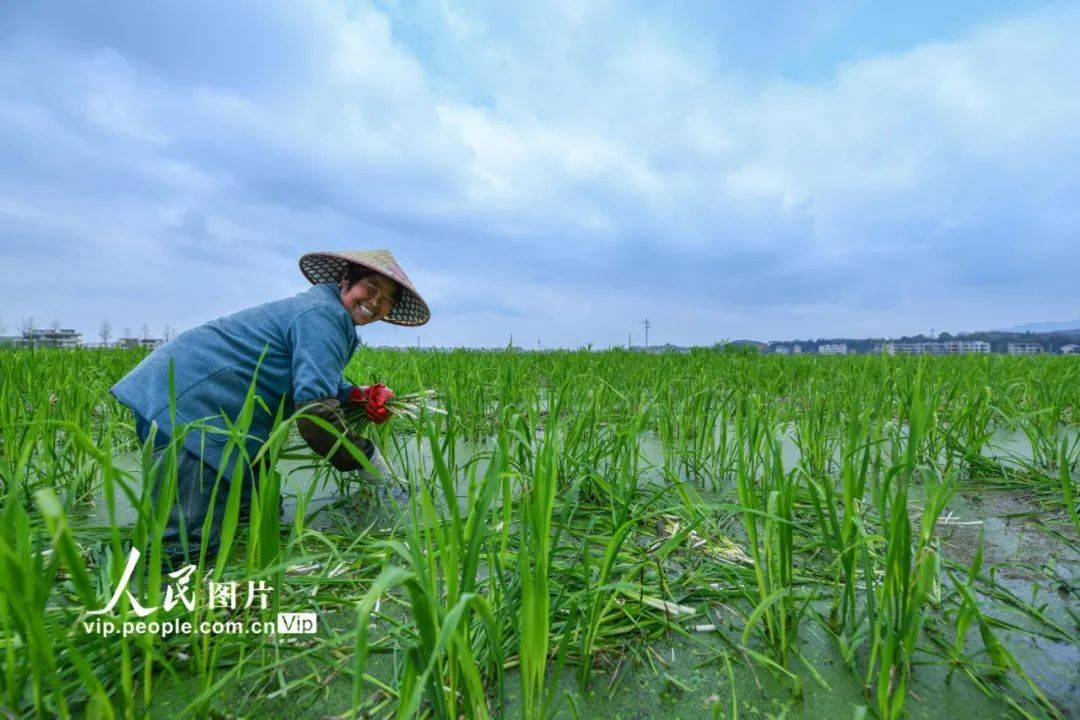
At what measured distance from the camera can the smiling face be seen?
2.12 meters

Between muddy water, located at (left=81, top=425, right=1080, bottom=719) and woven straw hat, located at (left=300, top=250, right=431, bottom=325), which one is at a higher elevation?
woven straw hat, located at (left=300, top=250, right=431, bottom=325)

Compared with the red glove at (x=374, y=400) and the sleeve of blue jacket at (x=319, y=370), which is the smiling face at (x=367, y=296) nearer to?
the sleeve of blue jacket at (x=319, y=370)

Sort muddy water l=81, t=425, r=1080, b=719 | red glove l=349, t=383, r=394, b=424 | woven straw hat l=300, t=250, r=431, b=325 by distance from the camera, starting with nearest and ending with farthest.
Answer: muddy water l=81, t=425, r=1080, b=719, woven straw hat l=300, t=250, r=431, b=325, red glove l=349, t=383, r=394, b=424

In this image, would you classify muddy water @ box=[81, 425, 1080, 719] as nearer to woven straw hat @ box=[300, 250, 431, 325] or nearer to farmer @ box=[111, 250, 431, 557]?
farmer @ box=[111, 250, 431, 557]

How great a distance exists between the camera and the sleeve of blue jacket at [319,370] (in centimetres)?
176

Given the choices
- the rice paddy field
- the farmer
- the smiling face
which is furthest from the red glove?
the rice paddy field

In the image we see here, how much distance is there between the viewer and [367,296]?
2.13 metres

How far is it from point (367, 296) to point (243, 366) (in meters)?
0.53

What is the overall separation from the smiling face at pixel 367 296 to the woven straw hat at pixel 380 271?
0.17 feet

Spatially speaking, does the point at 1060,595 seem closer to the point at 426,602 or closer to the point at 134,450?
the point at 426,602

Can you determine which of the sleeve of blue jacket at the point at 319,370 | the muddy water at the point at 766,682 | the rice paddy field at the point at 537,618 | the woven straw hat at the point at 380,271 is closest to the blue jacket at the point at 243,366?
the sleeve of blue jacket at the point at 319,370

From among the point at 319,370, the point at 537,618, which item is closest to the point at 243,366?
the point at 319,370

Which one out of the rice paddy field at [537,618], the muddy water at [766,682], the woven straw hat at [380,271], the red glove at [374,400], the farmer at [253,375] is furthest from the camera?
the red glove at [374,400]

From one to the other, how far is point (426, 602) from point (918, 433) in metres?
1.11
